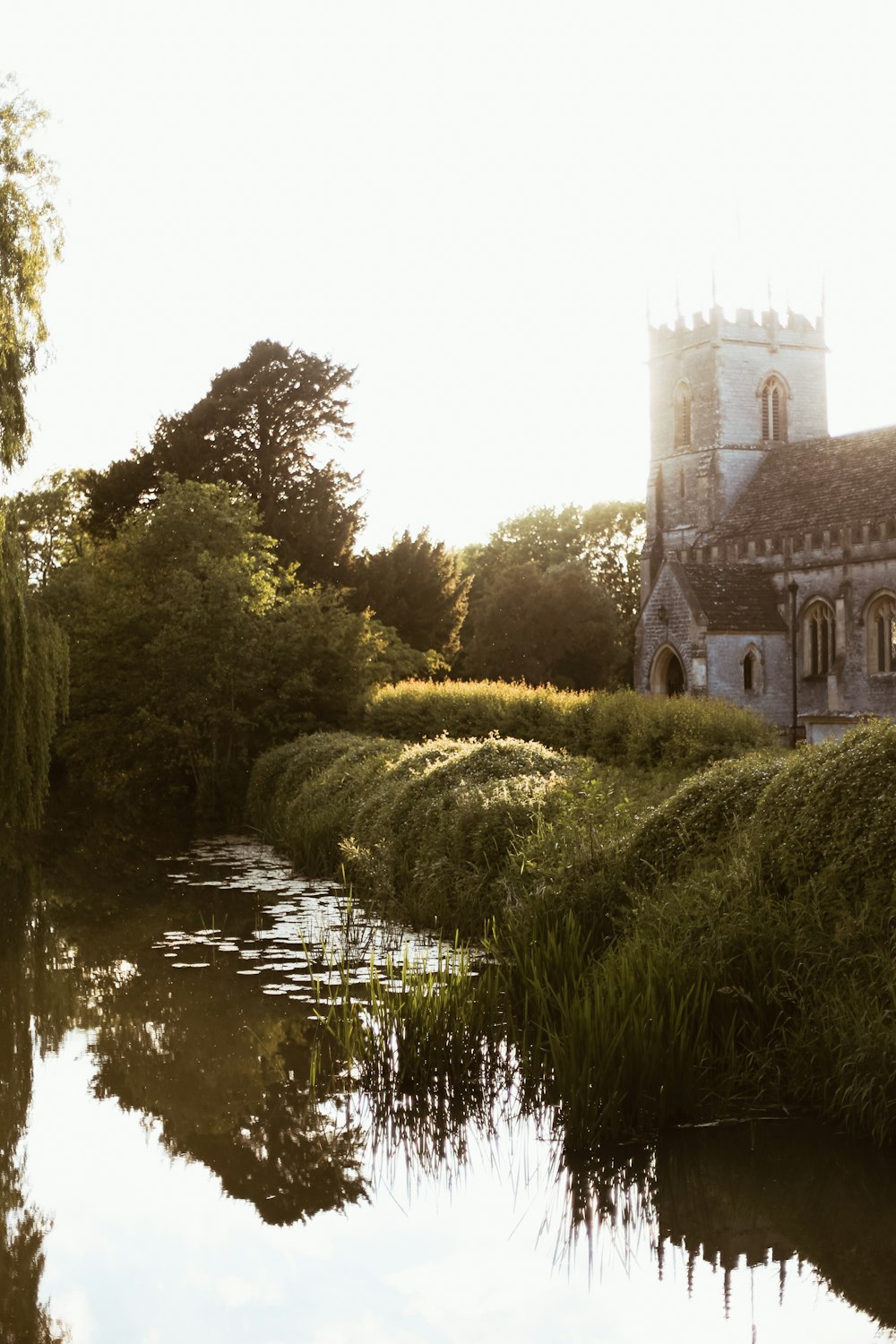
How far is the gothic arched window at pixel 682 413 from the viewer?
159ft

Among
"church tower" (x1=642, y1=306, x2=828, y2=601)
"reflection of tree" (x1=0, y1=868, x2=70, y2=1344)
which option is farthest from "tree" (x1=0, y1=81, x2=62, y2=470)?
"church tower" (x1=642, y1=306, x2=828, y2=601)

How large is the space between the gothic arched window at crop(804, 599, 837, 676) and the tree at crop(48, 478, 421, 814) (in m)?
15.9

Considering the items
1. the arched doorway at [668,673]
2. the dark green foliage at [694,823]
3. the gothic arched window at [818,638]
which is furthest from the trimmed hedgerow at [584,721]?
the gothic arched window at [818,638]

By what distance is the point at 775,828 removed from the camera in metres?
8.53

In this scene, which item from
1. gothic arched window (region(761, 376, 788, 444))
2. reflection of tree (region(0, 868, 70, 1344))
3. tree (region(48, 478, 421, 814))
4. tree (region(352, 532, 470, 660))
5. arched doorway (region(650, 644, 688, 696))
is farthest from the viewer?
gothic arched window (region(761, 376, 788, 444))

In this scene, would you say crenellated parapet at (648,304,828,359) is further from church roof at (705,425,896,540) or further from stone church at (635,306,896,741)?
church roof at (705,425,896,540)

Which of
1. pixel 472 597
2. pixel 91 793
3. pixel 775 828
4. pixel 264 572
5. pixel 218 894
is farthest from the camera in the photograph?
pixel 472 597

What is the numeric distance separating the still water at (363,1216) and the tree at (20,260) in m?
7.74

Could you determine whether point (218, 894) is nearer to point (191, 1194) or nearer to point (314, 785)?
point (314, 785)

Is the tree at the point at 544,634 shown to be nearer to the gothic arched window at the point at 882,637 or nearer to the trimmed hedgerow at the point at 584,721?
the gothic arched window at the point at 882,637

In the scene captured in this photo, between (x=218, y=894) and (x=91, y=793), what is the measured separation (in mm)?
16042

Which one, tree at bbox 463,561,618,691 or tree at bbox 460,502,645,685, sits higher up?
tree at bbox 460,502,645,685

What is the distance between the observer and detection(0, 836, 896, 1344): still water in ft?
17.0

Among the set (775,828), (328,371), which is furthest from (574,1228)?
(328,371)
